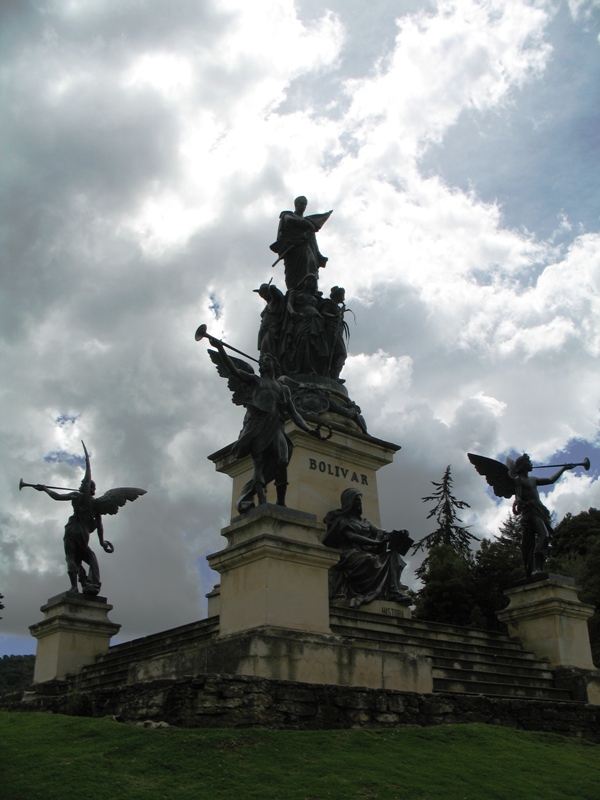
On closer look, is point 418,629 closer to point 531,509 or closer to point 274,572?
point 531,509

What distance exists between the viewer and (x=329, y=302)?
21281 mm

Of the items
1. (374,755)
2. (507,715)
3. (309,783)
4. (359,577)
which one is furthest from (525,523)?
(309,783)

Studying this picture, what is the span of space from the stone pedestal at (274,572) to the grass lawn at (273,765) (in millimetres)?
1886

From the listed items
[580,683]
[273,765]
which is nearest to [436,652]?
[580,683]

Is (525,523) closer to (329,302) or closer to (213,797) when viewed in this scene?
(329,302)

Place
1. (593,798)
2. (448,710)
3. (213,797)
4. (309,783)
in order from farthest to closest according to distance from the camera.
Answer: (448,710) → (593,798) → (309,783) → (213,797)

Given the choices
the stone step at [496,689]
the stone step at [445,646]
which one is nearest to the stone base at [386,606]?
the stone step at [445,646]

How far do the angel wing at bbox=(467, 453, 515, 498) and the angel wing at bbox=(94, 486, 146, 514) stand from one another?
23.9 feet

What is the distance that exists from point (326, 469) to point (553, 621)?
215 inches

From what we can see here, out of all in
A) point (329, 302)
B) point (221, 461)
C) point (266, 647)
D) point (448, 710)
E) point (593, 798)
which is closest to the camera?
point (593, 798)

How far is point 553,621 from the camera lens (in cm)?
1520

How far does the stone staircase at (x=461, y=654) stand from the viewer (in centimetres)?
1278

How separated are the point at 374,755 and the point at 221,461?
11248 mm

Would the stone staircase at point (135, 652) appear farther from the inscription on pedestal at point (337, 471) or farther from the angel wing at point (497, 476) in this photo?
the angel wing at point (497, 476)
